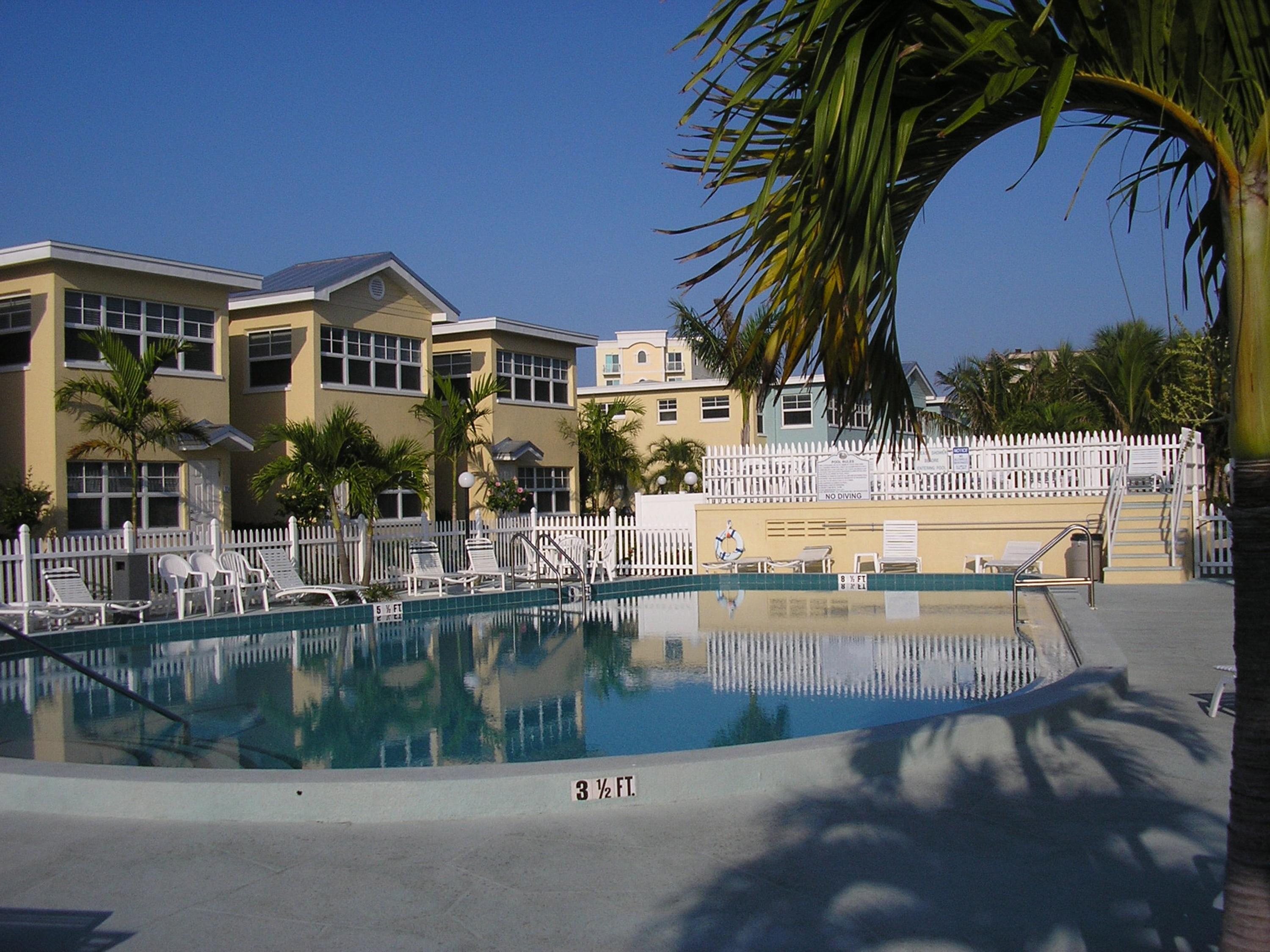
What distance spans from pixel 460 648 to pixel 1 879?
905 cm

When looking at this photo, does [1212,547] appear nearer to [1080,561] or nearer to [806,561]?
[1080,561]

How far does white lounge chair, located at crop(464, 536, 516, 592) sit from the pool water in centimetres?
308

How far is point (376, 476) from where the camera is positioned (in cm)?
1870

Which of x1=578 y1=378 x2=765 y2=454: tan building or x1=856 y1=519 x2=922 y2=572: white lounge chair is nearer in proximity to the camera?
x1=856 y1=519 x2=922 y2=572: white lounge chair

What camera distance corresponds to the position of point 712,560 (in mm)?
23547

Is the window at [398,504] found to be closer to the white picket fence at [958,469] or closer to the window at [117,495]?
the window at [117,495]

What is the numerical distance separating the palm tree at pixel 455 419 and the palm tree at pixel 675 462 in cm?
933

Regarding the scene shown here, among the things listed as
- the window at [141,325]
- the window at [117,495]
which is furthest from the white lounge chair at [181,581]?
the window at [141,325]

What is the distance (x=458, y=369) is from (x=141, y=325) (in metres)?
9.12

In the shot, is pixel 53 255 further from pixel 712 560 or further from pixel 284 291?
pixel 712 560

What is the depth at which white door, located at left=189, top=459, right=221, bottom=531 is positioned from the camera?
2069 centimetres

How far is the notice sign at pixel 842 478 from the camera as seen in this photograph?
75.1ft

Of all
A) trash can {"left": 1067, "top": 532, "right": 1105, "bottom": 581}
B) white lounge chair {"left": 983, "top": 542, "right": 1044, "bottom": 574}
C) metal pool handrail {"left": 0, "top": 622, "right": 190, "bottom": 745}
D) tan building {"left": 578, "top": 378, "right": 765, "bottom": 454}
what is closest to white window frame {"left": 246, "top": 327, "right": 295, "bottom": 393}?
white lounge chair {"left": 983, "top": 542, "right": 1044, "bottom": 574}

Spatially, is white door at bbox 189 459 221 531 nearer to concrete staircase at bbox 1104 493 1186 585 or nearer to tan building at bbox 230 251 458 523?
tan building at bbox 230 251 458 523
